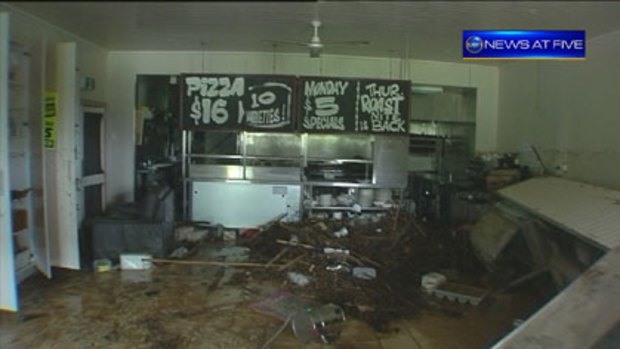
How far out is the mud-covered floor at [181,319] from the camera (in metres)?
2.82

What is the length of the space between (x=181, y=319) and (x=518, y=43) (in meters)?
3.65

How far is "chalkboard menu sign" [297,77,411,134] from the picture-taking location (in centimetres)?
521

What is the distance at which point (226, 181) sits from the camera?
5582 millimetres

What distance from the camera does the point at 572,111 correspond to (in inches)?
187

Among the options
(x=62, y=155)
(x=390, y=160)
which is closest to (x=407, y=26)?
(x=390, y=160)

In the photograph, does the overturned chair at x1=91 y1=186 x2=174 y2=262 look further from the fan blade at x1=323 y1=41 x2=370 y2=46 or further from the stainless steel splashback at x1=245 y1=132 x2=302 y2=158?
the fan blade at x1=323 y1=41 x2=370 y2=46

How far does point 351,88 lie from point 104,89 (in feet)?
10.8

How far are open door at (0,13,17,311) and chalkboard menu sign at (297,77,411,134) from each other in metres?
3.09

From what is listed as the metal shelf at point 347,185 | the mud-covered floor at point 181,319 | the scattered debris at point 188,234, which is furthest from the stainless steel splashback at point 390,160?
the scattered debris at point 188,234

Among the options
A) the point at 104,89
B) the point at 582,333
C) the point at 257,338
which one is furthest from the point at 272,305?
the point at 104,89

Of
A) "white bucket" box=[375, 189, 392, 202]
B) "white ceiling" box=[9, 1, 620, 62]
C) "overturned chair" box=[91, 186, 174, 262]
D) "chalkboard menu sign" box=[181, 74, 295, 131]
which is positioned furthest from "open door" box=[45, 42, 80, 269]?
"white bucket" box=[375, 189, 392, 202]

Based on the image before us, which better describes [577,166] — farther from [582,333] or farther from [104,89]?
[104,89]

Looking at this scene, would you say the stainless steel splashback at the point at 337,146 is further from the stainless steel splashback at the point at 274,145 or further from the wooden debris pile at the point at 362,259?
the wooden debris pile at the point at 362,259

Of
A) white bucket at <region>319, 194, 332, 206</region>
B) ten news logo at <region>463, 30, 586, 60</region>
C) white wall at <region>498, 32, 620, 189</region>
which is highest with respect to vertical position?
ten news logo at <region>463, 30, 586, 60</region>
